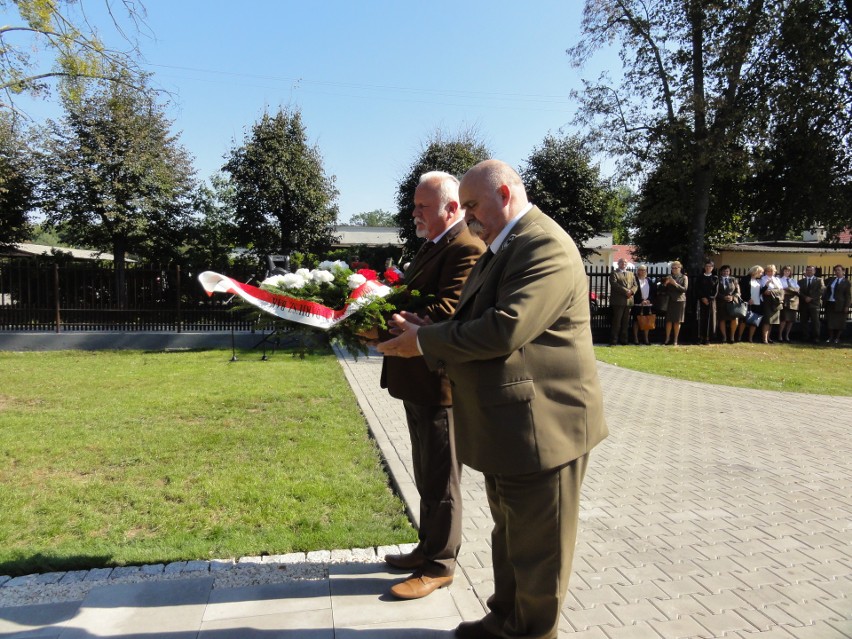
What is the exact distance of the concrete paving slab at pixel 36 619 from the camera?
2941 millimetres

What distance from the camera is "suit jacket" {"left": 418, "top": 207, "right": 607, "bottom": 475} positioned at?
2.26 m

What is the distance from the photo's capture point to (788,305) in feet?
53.8

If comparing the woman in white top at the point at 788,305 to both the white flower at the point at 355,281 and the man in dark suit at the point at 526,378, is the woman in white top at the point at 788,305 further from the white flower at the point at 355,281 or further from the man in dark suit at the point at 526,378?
the man in dark suit at the point at 526,378

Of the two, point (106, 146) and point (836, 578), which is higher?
point (106, 146)

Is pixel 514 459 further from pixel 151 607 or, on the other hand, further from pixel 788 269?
pixel 788 269

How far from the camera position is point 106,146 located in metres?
19.6

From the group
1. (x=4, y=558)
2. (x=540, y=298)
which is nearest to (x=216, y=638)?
(x=4, y=558)

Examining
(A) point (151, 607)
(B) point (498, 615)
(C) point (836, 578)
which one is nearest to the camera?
(B) point (498, 615)

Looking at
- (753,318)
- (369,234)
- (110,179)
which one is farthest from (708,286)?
(369,234)

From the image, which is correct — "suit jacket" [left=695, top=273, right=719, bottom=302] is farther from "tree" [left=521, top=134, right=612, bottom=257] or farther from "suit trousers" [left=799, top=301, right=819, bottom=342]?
"tree" [left=521, top=134, right=612, bottom=257]

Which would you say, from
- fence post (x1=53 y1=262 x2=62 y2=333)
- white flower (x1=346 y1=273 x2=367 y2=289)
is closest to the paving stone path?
white flower (x1=346 y1=273 x2=367 y2=289)

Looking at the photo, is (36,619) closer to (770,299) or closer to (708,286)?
(708,286)

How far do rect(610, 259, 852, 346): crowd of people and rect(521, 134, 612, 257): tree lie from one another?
19.2ft

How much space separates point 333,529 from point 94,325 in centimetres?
1270
